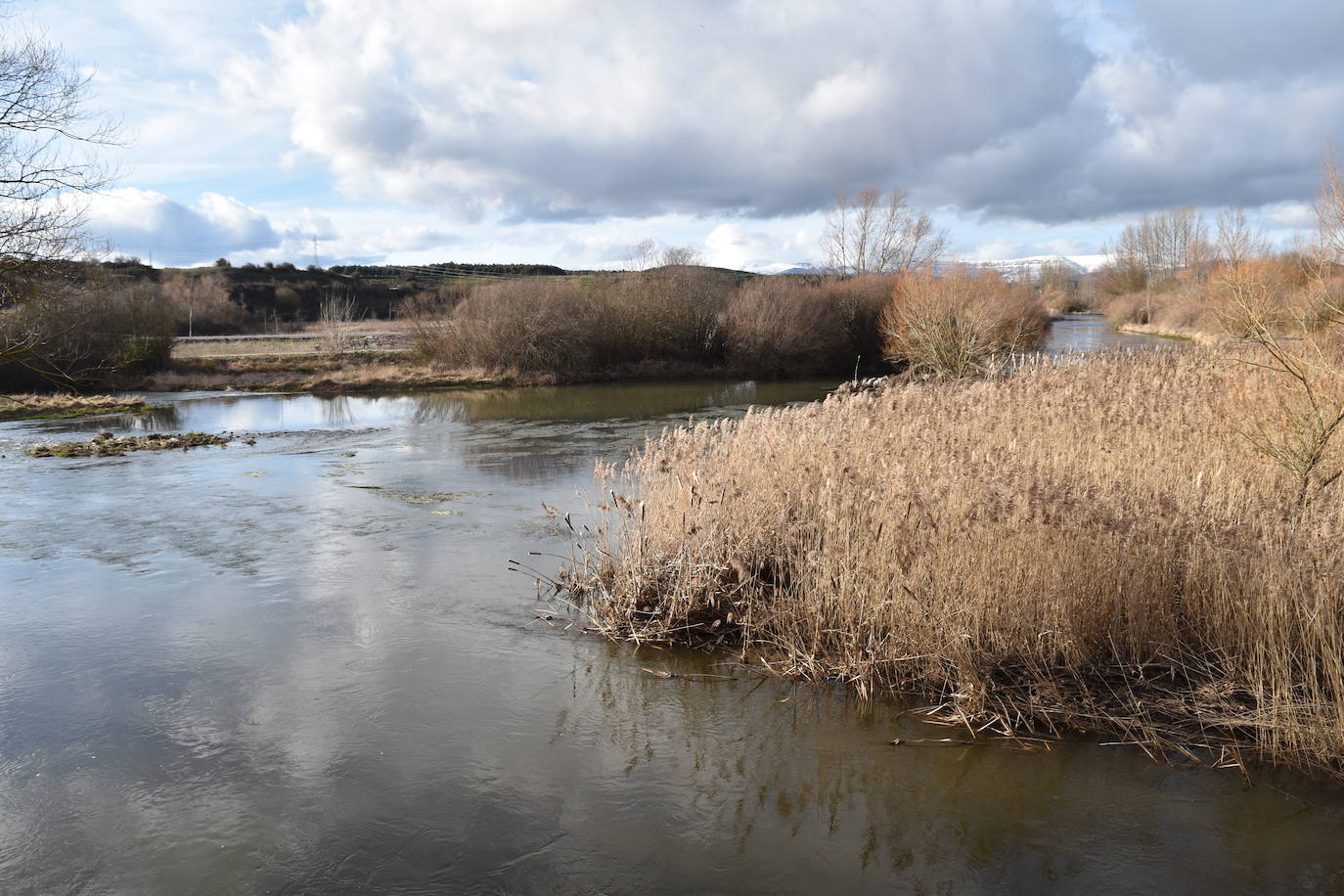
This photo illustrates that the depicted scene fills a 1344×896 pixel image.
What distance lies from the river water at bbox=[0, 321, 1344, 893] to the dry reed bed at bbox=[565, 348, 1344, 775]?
1.13 feet

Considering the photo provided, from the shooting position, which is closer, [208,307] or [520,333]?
[520,333]

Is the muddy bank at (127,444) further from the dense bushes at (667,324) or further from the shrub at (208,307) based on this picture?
the shrub at (208,307)

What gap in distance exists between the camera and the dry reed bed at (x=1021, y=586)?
567 centimetres

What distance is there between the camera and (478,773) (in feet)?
18.6

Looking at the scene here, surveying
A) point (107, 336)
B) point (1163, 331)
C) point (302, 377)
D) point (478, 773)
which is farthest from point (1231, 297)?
point (1163, 331)

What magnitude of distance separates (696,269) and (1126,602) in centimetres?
4172

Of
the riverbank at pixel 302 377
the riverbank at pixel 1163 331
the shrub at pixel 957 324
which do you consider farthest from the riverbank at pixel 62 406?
the riverbank at pixel 1163 331

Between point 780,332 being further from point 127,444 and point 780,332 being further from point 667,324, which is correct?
point 127,444

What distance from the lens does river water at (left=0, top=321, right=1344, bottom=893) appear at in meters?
4.67

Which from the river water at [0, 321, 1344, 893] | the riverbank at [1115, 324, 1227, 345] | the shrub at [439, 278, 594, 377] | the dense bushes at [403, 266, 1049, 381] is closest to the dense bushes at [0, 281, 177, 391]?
the dense bushes at [403, 266, 1049, 381]

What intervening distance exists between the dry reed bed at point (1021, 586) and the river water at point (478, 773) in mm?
345

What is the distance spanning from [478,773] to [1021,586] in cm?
382

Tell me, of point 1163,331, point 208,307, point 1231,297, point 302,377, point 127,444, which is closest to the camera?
point 1231,297

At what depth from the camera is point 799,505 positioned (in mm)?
8250
